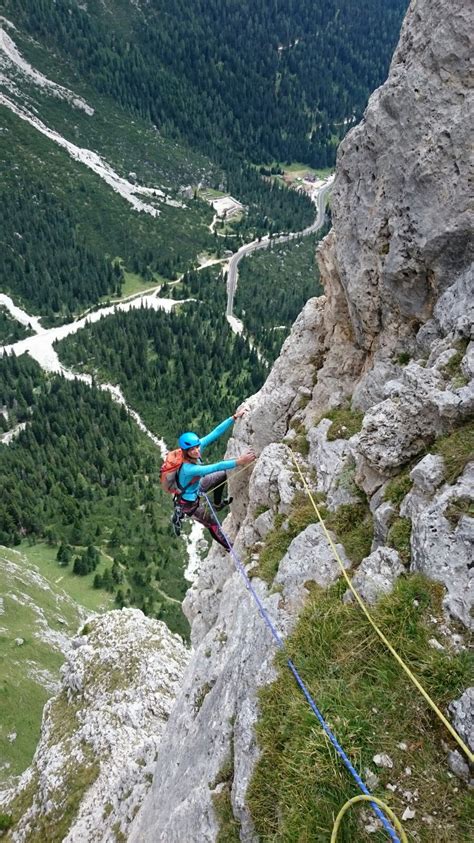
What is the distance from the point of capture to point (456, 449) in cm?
983

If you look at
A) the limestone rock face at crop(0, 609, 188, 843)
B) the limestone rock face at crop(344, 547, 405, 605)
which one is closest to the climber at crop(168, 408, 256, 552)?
the limestone rock face at crop(344, 547, 405, 605)

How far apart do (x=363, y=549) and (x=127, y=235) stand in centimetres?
18128

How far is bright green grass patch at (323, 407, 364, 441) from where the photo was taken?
14.0 m

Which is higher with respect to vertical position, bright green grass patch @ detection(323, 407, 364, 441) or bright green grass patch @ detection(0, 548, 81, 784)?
bright green grass patch @ detection(323, 407, 364, 441)

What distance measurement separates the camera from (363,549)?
10.9m

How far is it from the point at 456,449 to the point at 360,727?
498cm

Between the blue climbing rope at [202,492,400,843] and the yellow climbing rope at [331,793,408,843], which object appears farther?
the blue climbing rope at [202,492,400,843]

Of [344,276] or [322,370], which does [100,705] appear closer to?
[322,370]

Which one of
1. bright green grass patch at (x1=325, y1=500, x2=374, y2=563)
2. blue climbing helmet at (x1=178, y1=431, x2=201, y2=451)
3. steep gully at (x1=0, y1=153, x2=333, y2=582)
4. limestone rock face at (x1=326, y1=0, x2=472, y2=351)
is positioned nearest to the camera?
bright green grass patch at (x1=325, y1=500, x2=374, y2=563)

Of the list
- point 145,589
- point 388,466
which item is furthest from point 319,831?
point 145,589

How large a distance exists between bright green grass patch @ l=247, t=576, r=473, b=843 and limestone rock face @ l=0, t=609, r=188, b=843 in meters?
12.4

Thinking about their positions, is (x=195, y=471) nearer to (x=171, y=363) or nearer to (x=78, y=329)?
(x=171, y=363)

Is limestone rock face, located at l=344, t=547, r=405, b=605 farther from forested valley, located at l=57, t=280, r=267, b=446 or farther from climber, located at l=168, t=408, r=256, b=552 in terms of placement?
forested valley, located at l=57, t=280, r=267, b=446

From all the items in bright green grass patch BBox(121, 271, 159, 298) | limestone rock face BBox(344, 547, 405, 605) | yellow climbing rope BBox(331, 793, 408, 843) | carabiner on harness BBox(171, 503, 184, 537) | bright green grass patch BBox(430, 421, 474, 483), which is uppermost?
bright green grass patch BBox(121, 271, 159, 298)
